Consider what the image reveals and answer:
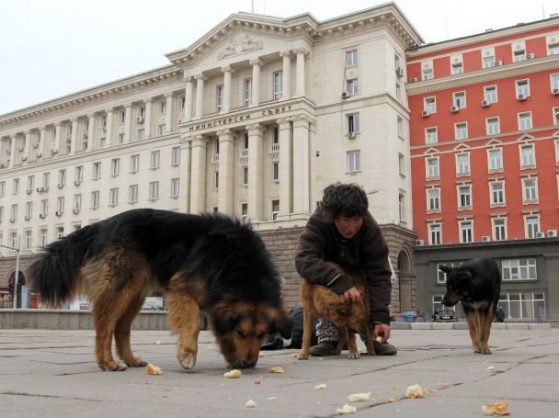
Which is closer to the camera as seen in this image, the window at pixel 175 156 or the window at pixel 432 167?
the window at pixel 432 167

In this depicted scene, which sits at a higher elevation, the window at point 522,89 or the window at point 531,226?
the window at point 522,89

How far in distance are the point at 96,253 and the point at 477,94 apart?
44779 mm

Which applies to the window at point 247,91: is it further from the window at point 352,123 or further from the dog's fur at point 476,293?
the dog's fur at point 476,293

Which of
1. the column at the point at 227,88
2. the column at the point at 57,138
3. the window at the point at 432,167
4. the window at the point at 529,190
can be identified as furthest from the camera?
the column at the point at 57,138

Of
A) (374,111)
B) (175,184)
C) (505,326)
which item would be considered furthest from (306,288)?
(175,184)

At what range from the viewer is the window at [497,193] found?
4362 centimetres

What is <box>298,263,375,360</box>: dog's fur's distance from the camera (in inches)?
232

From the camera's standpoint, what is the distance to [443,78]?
46.4 m

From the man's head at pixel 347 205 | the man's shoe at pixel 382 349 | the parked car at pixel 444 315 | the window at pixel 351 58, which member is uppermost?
the window at pixel 351 58

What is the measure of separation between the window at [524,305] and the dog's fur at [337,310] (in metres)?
38.6

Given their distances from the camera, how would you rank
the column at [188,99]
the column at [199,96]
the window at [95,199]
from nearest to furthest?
the column at [199,96], the column at [188,99], the window at [95,199]

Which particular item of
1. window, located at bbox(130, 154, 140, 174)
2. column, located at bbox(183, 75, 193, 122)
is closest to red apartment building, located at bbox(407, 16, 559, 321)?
column, located at bbox(183, 75, 193, 122)

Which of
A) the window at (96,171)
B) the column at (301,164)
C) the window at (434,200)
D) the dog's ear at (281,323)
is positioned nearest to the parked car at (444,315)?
the window at (434,200)

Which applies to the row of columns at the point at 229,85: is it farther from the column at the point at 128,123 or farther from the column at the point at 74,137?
the column at the point at 74,137
